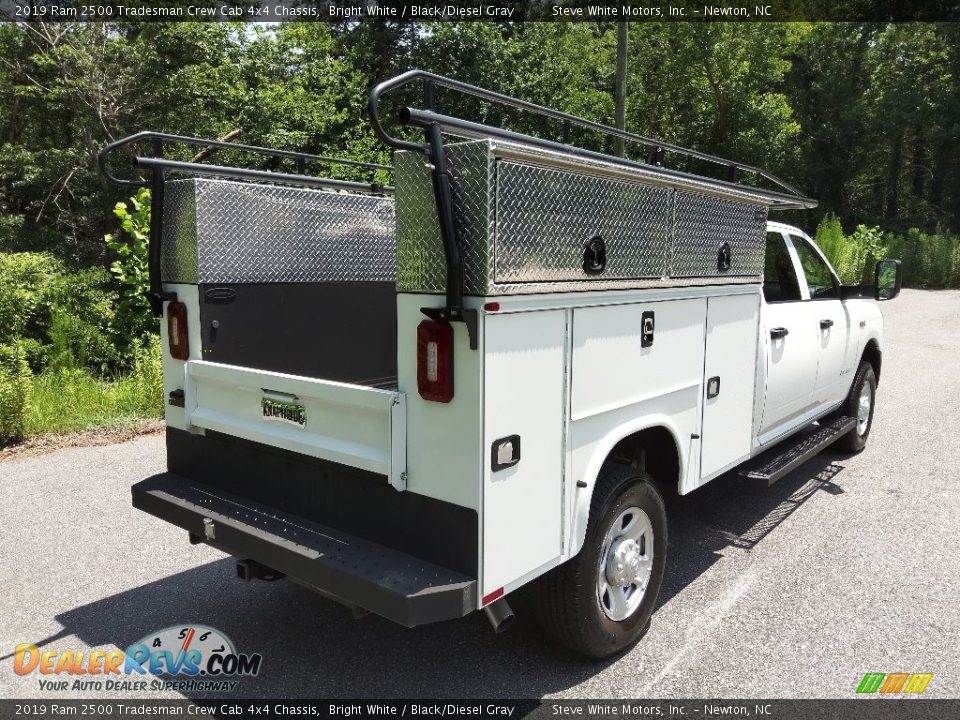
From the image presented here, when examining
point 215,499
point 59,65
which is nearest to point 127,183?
point 215,499

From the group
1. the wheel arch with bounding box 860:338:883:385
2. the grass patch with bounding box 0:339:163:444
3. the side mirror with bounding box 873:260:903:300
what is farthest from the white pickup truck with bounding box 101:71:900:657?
the grass patch with bounding box 0:339:163:444

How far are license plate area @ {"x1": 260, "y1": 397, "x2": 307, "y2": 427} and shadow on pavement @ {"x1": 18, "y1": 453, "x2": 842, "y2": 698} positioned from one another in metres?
1.09

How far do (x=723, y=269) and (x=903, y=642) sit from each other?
1969 millimetres

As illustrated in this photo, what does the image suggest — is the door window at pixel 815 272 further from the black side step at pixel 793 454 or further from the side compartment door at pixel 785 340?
the black side step at pixel 793 454

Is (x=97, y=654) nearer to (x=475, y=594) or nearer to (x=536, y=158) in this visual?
(x=475, y=594)

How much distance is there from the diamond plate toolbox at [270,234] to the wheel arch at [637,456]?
6.19 ft

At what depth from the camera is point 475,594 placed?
2547 millimetres

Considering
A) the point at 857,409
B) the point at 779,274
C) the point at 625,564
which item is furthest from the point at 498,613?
the point at 857,409

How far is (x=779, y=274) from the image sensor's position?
532cm

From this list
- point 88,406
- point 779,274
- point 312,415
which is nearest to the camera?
point 312,415

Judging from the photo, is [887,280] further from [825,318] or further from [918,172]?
[918,172]

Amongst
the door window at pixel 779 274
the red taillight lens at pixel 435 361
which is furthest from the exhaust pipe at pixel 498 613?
the door window at pixel 779 274

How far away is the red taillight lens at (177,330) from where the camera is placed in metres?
3.61

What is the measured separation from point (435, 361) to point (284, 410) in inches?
35.6
